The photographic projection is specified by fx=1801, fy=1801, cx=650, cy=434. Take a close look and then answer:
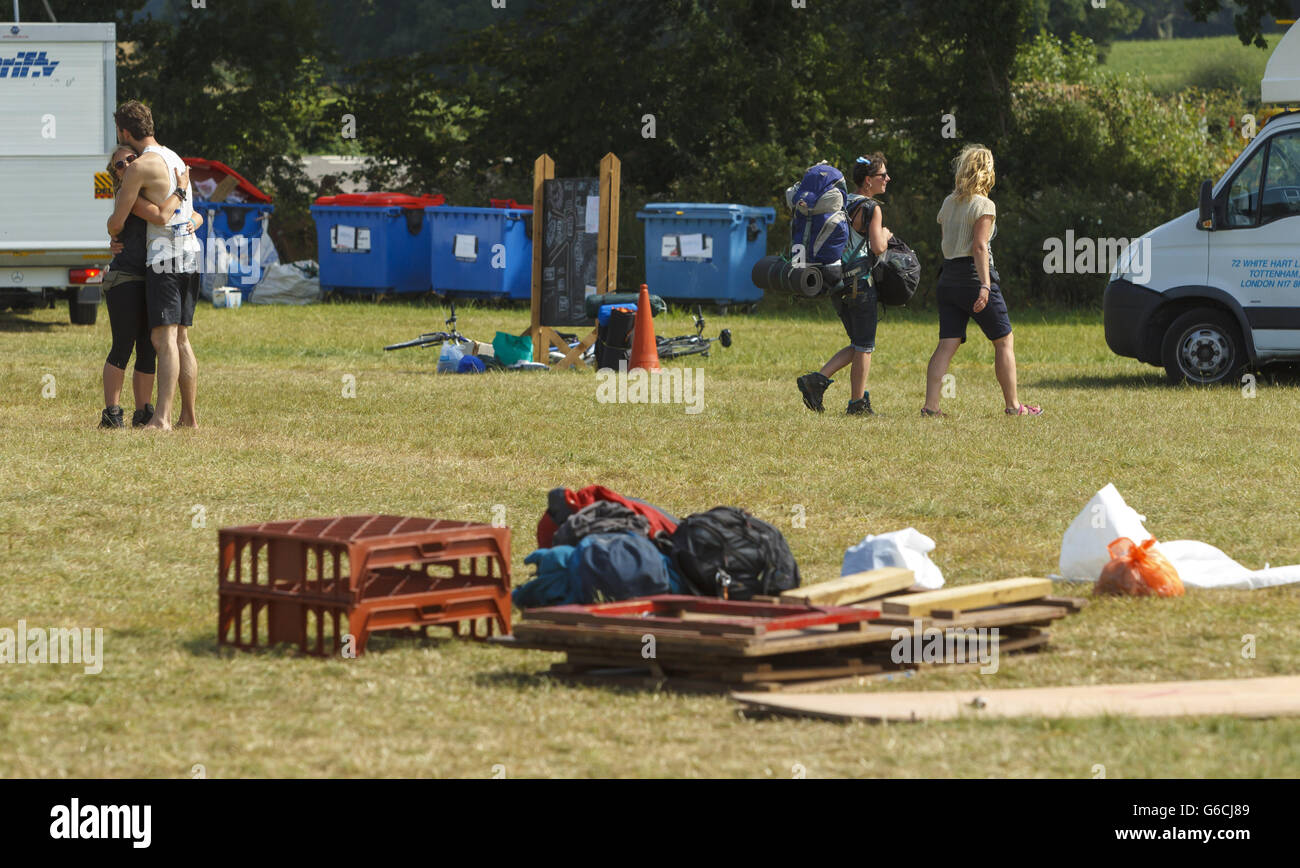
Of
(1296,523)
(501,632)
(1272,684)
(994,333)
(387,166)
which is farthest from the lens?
(387,166)

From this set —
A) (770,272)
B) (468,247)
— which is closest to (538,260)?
(770,272)

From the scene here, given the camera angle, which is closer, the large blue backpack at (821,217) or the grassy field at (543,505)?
the grassy field at (543,505)

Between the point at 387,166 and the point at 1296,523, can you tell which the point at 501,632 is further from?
the point at 387,166

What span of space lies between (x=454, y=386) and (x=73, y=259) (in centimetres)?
701

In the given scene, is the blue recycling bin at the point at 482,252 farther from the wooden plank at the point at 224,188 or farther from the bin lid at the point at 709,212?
the wooden plank at the point at 224,188

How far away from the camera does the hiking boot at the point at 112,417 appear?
12.4 m

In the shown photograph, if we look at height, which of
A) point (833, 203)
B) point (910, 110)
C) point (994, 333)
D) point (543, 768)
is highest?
point (910, 110)

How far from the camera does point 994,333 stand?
12961mm

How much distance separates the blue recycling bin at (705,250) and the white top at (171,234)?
13110 mm

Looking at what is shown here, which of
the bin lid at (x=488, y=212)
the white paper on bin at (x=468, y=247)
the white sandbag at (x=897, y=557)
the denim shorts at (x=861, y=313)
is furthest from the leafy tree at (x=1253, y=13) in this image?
the white sandbag at (x=897, y=557)

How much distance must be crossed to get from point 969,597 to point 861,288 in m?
7.02

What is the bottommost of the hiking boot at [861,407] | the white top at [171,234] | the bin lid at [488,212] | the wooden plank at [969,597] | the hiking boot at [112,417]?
the wooden plank at [969,597]

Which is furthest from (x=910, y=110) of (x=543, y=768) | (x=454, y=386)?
(x=543, y=768)

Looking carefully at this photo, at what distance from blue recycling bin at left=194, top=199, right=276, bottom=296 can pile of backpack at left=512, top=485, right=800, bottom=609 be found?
65.9 feet
